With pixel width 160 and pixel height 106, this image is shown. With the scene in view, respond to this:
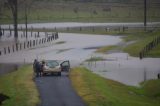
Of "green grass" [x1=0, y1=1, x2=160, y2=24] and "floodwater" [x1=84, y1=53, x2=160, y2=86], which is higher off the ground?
"green grass" [x1=0, y1=1, x2=160, y2=24]

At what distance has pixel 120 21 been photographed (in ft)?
503

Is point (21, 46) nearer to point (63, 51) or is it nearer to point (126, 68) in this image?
point (63, 51)

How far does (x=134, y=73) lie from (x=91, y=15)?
113000 mm

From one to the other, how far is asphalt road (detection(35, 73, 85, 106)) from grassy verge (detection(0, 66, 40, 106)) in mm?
529

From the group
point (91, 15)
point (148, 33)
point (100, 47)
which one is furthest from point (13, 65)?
point (91, 15)

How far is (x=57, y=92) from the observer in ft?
112

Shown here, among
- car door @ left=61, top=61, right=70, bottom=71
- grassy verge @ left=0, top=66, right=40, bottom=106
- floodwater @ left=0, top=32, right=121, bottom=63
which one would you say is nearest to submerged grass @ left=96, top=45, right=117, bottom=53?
floodwater @ left=0, top=32, right=121, bottom=63

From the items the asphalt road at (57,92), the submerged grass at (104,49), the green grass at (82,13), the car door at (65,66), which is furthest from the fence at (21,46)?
the green grass at (82,13)

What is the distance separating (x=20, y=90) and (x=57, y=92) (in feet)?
9.19

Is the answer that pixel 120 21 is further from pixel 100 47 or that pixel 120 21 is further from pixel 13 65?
pixel 13 65

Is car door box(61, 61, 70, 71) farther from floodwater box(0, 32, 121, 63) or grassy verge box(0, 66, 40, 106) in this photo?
floodwater box(0, 32, 121, 63)

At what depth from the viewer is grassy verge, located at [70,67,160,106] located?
31969mm

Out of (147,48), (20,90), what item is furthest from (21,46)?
(20,90)

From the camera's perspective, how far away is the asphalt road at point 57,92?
30439 mm
